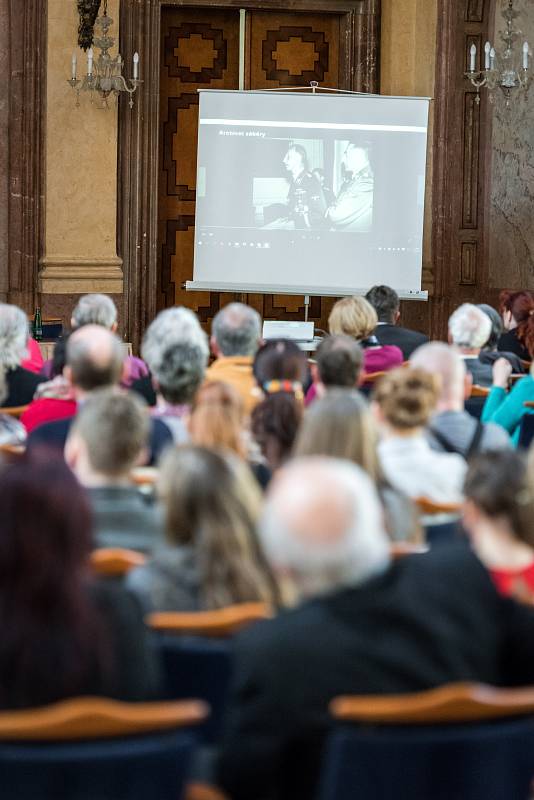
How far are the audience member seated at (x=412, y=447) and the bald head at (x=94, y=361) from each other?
1.11 meters

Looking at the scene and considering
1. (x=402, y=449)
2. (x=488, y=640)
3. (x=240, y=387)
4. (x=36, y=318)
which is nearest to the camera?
(x=488, y=640)

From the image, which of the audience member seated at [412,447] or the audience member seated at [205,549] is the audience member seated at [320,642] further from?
the audience member seated at [412,447]

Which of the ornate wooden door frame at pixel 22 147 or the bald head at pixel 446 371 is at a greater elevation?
the ornate wooden door frame at pixel 22 147

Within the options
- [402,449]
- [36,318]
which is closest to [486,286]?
[36,318]

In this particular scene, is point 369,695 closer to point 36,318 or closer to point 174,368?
point 174,368

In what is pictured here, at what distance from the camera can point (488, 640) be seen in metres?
2.27

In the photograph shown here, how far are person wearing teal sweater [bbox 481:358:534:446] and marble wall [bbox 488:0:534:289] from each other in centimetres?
517

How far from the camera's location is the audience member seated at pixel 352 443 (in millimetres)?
3455

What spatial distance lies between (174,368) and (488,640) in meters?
2.97

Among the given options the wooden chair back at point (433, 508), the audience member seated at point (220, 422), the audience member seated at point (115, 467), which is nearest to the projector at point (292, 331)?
the audience member seated at point (220, 422)

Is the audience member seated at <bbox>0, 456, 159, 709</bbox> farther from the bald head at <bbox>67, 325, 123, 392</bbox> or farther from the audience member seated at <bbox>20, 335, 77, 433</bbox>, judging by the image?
the audience member seated at <bbox>20, 335, 77, 433</bbox>

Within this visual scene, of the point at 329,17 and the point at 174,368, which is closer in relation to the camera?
the point at 174,368

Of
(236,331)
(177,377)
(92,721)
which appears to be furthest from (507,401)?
(92,721)

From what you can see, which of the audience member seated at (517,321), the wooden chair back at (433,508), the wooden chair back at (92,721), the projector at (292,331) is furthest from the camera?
the projector at (292,331)
